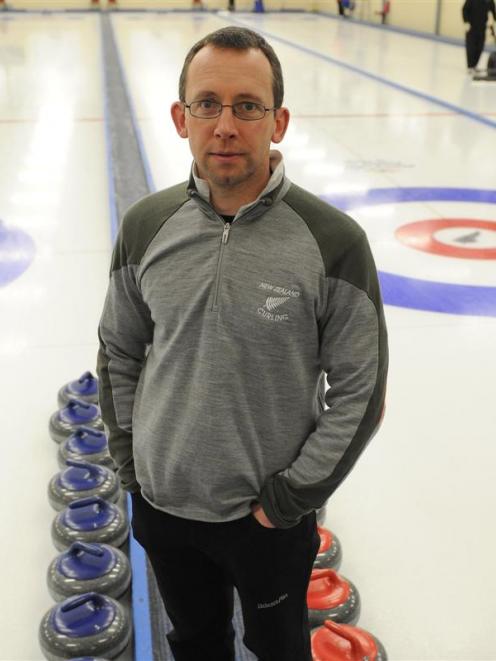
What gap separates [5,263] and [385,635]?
393 centimetres

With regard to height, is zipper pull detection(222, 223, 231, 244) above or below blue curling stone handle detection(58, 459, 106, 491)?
above

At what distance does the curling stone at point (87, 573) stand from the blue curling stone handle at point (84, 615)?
0.40 ft

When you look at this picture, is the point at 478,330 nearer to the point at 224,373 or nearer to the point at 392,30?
the point at 224,373

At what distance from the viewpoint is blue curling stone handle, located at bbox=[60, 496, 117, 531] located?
2.56 metres

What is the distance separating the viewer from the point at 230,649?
1.91 m

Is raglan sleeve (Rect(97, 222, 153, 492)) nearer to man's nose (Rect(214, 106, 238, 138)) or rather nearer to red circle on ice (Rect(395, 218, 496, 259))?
man's nose (Rect(214, 106, 238, 138))

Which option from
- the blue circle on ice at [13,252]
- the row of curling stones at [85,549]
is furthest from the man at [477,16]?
the row of curling stones at [85,549]

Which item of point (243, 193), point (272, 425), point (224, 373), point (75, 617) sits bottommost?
point (75, 617)

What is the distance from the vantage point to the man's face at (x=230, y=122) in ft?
4.72

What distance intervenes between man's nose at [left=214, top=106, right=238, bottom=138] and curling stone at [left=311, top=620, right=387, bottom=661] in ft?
4.44

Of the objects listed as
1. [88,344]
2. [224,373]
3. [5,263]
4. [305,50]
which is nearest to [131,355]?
[224,373]

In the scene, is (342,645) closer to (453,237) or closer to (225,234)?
(225,234)

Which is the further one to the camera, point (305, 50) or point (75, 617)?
point (305, 50)

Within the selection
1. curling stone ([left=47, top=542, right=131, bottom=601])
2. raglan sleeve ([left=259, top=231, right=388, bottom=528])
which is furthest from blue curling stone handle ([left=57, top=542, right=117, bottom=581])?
raglan sleeve ([left=259, top=231, right=388, bottom=528])
